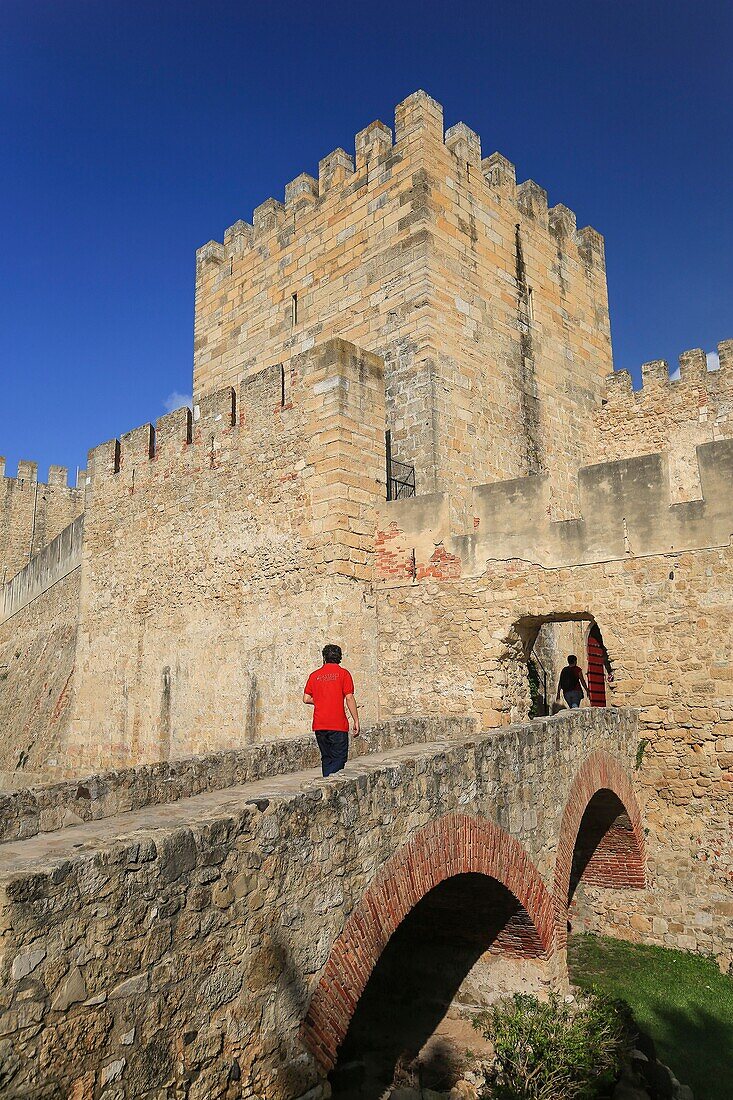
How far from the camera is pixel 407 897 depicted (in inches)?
195

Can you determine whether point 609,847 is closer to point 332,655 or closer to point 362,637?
point 362,637

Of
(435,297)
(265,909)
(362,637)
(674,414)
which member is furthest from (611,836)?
(674,414)

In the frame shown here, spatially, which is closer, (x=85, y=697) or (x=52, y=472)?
(x=85, y=697)

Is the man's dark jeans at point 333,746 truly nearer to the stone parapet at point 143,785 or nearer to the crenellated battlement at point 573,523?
the stone parapet at point 143,785

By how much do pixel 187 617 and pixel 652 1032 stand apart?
8544 mm

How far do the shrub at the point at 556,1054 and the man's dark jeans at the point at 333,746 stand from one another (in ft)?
7.20

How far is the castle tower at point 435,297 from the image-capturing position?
38.1 ft

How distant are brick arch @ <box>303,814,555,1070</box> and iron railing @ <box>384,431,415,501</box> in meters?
5.77

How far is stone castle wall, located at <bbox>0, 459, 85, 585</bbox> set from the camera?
33062 millimetres

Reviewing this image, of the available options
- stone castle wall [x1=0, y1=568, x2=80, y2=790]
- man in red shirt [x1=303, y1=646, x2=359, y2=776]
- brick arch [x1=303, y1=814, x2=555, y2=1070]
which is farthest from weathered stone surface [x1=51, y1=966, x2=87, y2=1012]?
stone castle wall [x1=0, y1=568, x2=80, y2=790]

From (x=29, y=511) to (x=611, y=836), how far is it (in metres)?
30.6

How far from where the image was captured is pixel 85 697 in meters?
15.0

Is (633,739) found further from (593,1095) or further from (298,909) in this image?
(298,909)

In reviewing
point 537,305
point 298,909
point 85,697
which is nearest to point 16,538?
point 85,697
